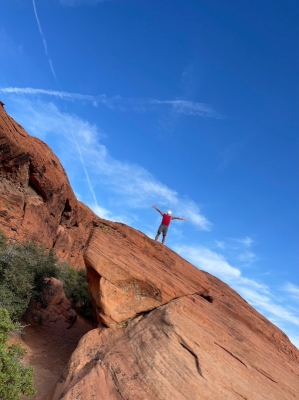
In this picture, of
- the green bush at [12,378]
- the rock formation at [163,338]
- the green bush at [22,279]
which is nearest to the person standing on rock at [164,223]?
the rock formation at [163,338]

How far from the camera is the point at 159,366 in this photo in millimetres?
8547

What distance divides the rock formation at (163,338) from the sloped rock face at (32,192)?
14.4m

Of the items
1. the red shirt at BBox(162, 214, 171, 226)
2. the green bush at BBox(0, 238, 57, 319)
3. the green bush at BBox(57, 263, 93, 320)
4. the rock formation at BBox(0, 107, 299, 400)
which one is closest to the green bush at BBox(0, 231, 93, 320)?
the green bush at BBox(0, 238, 57, 319)

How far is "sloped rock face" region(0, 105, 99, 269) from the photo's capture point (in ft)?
85.1

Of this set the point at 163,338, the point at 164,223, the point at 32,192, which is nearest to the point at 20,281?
the point at 164,223

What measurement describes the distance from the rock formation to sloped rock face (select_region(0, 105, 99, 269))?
1443 cm

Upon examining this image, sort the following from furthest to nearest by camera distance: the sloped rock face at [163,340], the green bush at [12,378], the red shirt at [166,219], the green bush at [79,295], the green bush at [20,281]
Result: the green bush at [79,295]
the red shirt at [166,219]
the green bush at [20,281]
the sloped rock face at [163,340]
the green bush at [12,378]

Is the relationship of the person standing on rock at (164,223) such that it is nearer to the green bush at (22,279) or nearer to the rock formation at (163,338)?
the rock formation at (163,338)

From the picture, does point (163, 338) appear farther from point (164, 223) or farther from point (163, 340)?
point (164, 223)

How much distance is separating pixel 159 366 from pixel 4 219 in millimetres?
21934

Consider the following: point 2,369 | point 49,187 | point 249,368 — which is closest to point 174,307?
point 249,368

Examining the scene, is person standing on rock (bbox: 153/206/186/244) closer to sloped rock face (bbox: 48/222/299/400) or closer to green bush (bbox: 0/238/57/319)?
sloped rock face (bbox: 48/222/299/400)

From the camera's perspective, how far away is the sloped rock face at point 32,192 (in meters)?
25.9

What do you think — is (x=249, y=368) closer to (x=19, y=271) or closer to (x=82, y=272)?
(x=19, y=271)
